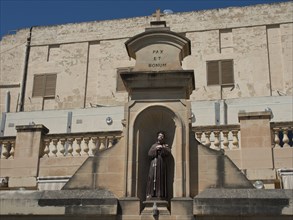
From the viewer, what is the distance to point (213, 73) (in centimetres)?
2658

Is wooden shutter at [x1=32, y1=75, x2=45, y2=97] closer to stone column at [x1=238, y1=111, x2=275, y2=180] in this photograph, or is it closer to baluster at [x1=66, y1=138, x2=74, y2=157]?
baluster at [x1=66, y1=138, x2=74, y2=157]

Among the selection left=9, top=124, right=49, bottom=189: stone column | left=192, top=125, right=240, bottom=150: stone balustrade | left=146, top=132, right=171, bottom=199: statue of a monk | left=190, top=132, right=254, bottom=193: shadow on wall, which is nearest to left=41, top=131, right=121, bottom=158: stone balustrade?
left=9, top=124, right=49, bottom=189: stone column

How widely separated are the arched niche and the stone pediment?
3.30ft

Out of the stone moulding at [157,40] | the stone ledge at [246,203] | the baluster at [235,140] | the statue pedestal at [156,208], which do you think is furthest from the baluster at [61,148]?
the stone ledge at [246,203]

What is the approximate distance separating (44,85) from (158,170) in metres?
20.0

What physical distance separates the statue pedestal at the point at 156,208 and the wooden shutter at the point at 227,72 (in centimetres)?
1717

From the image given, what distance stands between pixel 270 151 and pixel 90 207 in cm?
618

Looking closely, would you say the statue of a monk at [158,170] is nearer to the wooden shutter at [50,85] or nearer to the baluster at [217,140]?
the baluster at [217,140]

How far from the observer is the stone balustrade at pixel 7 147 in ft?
50.2

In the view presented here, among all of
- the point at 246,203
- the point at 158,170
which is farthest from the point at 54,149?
the point at 246,203

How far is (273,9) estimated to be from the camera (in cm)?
2709

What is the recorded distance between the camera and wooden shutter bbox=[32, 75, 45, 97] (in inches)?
1124

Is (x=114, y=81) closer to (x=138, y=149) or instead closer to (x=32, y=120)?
(x=32, y=120)

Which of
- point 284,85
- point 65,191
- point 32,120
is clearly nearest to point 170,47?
point 65,191
